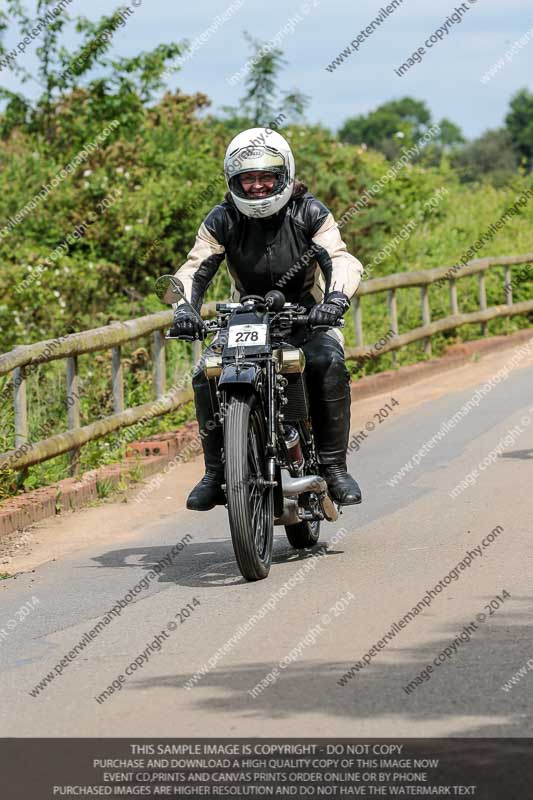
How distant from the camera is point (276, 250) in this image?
8.03 meters

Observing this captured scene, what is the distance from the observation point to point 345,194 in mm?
23031

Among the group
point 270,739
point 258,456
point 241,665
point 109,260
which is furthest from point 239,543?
point 109,260

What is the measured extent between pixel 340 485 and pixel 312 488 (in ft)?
1.02

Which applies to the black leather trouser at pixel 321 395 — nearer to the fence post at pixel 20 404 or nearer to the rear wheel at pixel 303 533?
the rear wheel at pixel 303 533

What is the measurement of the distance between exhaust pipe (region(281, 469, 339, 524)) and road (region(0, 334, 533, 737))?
278 mm

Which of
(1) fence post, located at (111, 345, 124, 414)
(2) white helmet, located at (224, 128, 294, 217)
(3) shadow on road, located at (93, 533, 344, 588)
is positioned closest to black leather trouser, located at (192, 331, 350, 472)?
(3) shadow on road, located at (93, 533, 344, 588)

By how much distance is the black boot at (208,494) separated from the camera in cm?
782

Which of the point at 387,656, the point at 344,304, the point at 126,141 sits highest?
the point at 126,141

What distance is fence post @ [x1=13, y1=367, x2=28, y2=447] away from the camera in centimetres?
1004

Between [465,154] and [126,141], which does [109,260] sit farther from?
[465,154]

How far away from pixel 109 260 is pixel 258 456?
38.0ft

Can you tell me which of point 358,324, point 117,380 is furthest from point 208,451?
point 358,324

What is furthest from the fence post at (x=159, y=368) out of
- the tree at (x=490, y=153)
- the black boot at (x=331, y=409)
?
the tree at (x=490, y=153)

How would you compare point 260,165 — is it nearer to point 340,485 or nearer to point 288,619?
point 340,485
